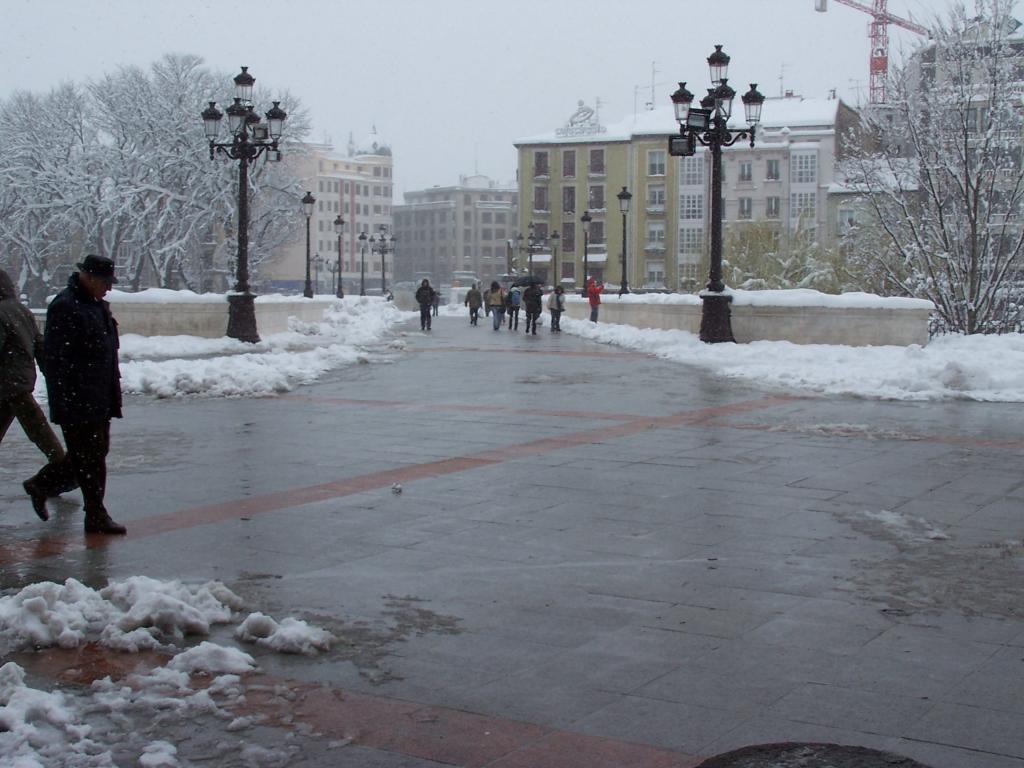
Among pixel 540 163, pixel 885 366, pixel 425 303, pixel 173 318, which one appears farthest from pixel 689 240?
pixel 885 366

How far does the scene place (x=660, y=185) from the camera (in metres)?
91.4

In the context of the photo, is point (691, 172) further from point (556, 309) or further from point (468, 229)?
point (468, 229)

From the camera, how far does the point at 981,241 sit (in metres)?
25.0

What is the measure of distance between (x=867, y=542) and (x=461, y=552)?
2.26 metres

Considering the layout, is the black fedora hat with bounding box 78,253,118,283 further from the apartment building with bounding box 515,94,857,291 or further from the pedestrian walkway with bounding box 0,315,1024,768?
the apartment building with bounding box 515,94,857,291

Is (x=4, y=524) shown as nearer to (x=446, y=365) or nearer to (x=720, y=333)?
(x=446, y=365)

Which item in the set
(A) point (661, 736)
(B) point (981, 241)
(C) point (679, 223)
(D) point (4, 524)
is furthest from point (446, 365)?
(C) point (679, 223)

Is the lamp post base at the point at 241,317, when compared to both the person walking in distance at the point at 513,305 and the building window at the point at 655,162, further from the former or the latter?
the building window at the point at 655,162

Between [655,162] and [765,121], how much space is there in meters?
9.55

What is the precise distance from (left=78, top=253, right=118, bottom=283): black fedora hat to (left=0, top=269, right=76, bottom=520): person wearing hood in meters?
0.99

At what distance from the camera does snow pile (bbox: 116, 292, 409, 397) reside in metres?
15.4

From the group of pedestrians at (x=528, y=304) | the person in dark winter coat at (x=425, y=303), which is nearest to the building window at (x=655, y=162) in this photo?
the group of pedestrians at (x=528, y=304)

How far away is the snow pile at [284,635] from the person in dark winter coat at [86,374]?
2320 millimetres

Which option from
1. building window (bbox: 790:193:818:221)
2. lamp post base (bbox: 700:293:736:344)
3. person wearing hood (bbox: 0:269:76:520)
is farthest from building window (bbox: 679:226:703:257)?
person wearing hood (bbox: 0:269:76:520)
